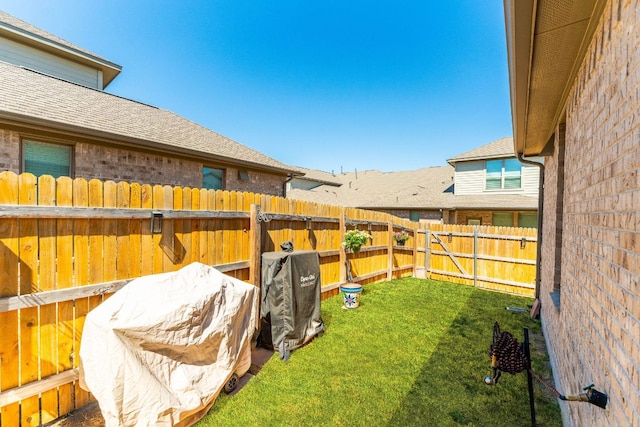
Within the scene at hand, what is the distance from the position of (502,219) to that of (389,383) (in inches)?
568

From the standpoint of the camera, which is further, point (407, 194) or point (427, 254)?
point (407, 194)

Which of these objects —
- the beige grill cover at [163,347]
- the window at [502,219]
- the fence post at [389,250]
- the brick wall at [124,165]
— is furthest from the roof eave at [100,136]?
the window at [502,219]

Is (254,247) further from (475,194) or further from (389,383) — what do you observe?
(475,194)

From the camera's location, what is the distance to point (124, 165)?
7102 mm

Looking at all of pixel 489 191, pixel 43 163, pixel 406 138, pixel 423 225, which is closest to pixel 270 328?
pixel 43 163

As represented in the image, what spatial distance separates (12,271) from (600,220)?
4555 millimetres

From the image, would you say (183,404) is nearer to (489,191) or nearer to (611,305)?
(611,305)

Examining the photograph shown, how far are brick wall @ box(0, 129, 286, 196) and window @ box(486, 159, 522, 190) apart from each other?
1307 centimetres

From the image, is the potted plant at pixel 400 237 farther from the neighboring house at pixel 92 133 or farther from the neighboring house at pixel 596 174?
the neighboring house at pixel 596 174

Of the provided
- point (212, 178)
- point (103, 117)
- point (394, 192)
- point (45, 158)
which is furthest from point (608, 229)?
point (394, 192)

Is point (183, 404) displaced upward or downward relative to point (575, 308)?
downward

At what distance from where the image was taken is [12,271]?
2.64 metres

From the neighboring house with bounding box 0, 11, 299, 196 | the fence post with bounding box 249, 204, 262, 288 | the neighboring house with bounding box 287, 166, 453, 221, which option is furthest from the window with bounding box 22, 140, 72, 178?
the neighboring house with bounding box 287, 166, 453, 221

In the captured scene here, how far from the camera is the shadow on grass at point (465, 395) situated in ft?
9.96
